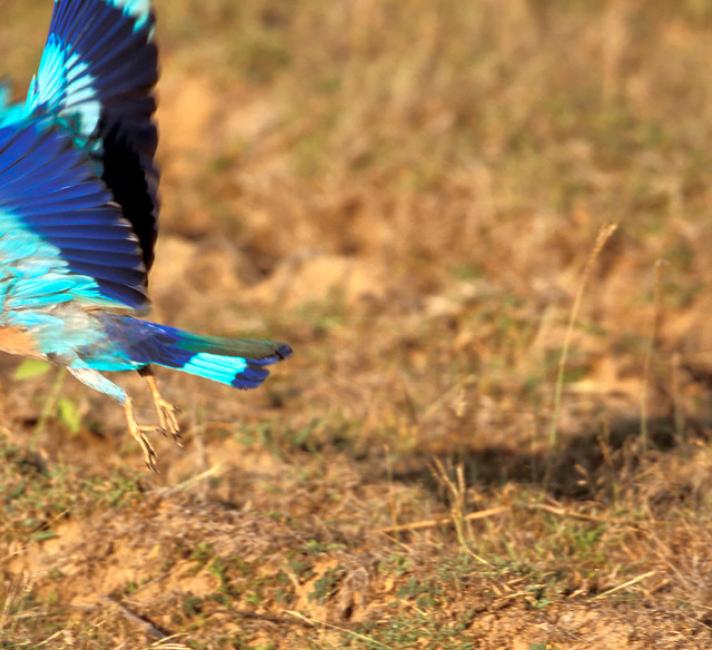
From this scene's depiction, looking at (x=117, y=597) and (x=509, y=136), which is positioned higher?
(x=509, y=136)

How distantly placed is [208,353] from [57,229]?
51 cm

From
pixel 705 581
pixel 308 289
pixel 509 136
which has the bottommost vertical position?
pixel 705 581

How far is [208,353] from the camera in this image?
11.5 feet

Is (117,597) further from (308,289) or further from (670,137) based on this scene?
(670,137)

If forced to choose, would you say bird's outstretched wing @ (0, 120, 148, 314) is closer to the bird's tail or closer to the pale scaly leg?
the bird's tail

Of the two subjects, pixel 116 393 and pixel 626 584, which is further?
pixel 116 393

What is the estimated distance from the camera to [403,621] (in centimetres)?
344

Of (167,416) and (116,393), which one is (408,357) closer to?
(167,416)

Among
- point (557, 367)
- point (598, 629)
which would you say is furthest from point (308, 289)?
point (598, 629)

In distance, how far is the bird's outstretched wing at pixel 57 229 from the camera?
11.2 feet

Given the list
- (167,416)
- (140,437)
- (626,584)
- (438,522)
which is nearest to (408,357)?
(438,522)

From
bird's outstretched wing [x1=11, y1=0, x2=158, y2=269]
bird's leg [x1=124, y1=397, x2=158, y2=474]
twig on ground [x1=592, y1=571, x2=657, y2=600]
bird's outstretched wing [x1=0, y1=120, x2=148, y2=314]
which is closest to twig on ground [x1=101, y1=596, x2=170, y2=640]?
bird's leg [x1=124, y1=397, x2=158, y2=474]

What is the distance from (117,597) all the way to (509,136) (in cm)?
350

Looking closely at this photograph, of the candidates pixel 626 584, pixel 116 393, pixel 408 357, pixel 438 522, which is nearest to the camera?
pixel 626 584
